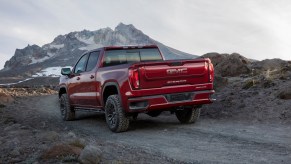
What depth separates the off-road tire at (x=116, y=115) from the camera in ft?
27.5

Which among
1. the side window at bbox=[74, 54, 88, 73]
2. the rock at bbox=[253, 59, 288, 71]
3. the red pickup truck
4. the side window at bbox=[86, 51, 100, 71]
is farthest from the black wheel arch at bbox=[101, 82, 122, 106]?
the rock at bbox=[253, 59, 288, 71]

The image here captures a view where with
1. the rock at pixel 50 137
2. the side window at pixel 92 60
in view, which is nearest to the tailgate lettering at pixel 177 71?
the side window at pixel 92 60

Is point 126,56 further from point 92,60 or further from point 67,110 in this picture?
point 67,110

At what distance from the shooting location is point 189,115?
962cm

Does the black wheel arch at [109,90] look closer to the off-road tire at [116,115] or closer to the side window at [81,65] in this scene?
the off-road tire at [116,115]

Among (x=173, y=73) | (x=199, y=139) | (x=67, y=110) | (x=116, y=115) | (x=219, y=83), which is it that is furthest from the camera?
(x=219, y=83)

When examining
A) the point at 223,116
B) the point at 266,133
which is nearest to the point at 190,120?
the point at 223,116

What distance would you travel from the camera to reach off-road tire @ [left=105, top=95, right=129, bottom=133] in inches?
330

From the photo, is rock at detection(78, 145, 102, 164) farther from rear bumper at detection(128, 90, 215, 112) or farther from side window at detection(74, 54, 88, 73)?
side window at detection(74, 54, 88, 73)

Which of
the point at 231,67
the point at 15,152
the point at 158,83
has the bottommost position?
the point at 15,152

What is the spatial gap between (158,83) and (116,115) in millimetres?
1176

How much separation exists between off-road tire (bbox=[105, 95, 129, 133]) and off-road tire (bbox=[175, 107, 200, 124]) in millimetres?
1800

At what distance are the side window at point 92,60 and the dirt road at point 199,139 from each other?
151 cm

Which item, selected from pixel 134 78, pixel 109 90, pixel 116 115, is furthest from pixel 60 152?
pixel 109 90
